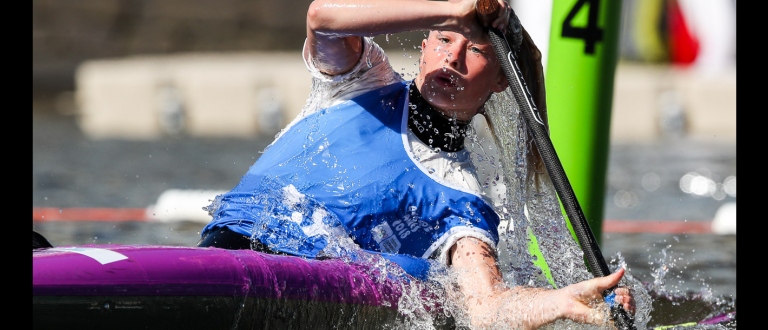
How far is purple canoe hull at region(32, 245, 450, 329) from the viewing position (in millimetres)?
1802

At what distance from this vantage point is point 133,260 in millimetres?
1911

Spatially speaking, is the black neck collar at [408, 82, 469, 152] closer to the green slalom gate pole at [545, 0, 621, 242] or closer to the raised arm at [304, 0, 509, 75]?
the raised arm at [304, 0, 509, 75]

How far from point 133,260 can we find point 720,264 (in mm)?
2998

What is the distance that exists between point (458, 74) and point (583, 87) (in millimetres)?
829

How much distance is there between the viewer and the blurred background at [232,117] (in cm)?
490

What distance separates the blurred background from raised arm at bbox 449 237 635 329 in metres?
0.66

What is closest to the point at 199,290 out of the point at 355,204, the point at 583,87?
the point at 355,204

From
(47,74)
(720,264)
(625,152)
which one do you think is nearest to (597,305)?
(720,264)

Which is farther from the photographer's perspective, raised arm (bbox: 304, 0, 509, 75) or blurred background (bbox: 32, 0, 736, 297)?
blurred background (bbox: 32, 0, 736, 297)

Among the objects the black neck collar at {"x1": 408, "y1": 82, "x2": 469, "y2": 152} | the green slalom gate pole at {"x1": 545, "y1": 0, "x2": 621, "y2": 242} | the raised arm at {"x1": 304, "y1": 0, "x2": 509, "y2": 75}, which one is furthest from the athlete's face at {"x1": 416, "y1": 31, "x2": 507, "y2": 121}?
the green slalom gate pole at {"x1": 545, "y1": 0, "x2": 621, "y2": 242}

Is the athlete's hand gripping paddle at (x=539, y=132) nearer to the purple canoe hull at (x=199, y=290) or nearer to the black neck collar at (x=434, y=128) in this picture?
the black neck collar at (x=434, y=128)

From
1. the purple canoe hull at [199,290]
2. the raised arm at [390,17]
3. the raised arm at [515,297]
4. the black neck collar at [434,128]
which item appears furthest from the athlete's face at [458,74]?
the purple canoe hull at [199,290]
